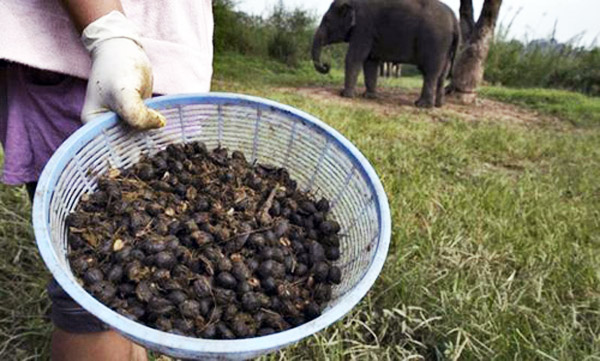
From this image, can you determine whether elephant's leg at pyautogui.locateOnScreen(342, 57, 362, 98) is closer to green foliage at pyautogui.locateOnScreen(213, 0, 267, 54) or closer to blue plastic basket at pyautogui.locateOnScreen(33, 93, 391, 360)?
green foliage at pyautogui.locateOnScreen(213, 0, 267, 54)

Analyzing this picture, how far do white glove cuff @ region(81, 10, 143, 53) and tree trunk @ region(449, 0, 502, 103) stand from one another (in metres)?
6.30

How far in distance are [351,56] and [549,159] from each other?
3361mm

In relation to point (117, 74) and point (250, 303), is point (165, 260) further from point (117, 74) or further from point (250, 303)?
point (117, 74)

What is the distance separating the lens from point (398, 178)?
278cm

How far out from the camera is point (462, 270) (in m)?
1.90

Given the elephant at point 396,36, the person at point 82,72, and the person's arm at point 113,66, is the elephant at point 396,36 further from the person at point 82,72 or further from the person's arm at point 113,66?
the person's arm at point 113,66

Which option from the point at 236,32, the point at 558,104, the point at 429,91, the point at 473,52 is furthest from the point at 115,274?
the point at 236,32

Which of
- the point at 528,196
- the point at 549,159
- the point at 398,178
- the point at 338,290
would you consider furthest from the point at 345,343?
the point at 549,159

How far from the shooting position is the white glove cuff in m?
1.02

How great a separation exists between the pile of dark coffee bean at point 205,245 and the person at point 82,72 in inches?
6.1

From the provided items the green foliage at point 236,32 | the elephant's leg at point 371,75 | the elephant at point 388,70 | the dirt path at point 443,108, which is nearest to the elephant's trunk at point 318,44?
the dirt path at point 443,108

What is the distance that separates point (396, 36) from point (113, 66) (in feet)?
19.3

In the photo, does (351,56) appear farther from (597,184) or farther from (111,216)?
(111,216)

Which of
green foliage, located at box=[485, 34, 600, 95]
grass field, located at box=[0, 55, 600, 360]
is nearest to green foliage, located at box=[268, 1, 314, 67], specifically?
green foliage, located at box=[485, 34, 600, 95]
